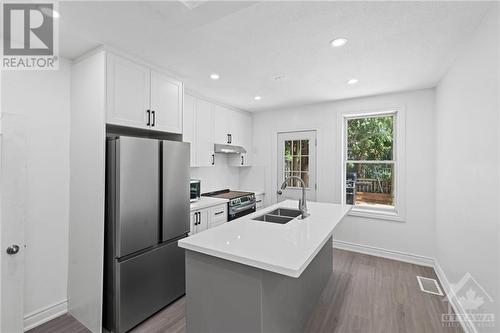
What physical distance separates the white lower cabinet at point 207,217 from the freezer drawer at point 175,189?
0.89 ft

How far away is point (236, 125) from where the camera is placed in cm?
447

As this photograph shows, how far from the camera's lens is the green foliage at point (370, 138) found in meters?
3.76

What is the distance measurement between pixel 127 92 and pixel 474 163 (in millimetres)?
3155

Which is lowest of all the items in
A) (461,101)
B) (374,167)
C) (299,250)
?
(299,250)

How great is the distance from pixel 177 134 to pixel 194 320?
1.99 meters

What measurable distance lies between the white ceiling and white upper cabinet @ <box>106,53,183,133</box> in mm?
145

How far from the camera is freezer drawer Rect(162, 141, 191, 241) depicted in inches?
94.1

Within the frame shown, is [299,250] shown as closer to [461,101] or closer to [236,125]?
[461,101]

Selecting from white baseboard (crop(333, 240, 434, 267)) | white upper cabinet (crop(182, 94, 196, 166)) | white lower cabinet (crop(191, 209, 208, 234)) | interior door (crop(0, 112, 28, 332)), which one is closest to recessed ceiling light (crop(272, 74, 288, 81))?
white upper cabinet (crop(182, 94, 196, 166))

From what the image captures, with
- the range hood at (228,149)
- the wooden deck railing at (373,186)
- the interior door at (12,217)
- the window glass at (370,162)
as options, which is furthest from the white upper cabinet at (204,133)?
the wooden deck railing at (373,186)

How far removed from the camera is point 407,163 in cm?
346

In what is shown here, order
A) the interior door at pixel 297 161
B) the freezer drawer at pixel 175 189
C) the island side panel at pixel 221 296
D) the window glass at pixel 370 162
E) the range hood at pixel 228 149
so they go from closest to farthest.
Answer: the island side panel at pixel 221 296 → the freezer drawer at pixel 175 189 → the window glass at pixel 370 162 → the range hood at pixel 228 149 → the interior door at pixel 297 161

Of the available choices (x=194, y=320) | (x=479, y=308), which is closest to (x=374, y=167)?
(x=479, y=308)

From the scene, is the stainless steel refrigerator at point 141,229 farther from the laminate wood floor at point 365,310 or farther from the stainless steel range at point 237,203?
the stainless steel range at point 237,203
